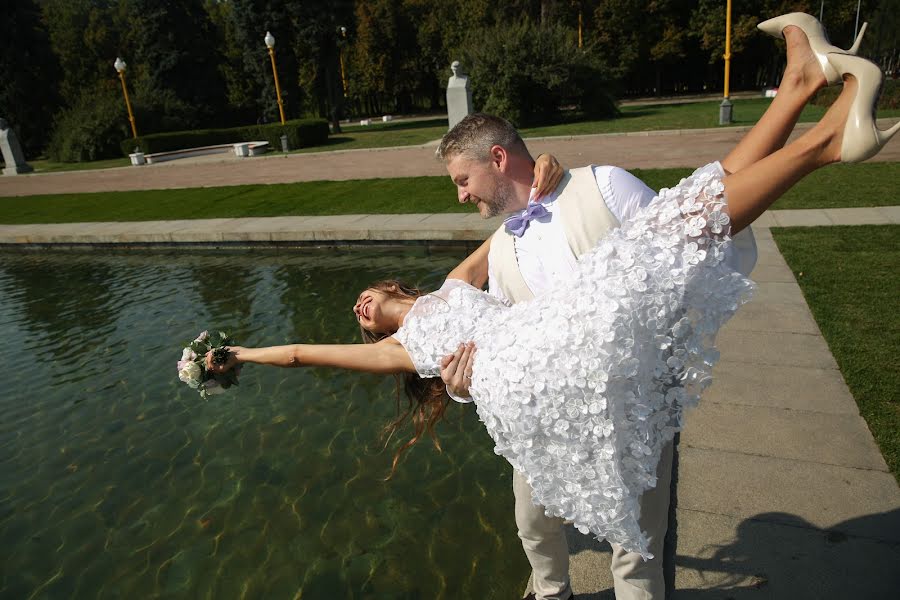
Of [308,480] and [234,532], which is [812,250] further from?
[234,532]

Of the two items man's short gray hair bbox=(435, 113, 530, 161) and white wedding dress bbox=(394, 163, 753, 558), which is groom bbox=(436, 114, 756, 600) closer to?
man's short gray hair bbox=(435, 113, 530, 161)

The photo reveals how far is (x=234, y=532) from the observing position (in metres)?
Answer: 4.48

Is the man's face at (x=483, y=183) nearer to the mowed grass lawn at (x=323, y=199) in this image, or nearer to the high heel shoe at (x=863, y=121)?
the high heel shoe at (x=863, y=121)

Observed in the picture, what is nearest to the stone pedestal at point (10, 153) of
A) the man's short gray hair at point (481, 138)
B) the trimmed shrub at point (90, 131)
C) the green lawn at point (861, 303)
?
the trimmed shrub at point (90, 131)

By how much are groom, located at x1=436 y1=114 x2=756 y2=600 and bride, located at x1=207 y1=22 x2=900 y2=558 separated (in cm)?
22

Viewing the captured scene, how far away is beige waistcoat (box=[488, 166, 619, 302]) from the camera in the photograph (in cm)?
225

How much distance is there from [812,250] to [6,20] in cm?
5145

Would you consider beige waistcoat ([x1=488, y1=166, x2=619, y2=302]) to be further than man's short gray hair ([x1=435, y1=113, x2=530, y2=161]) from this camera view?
No

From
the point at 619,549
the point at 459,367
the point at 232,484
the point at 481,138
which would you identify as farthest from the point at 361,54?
the point at 619,549

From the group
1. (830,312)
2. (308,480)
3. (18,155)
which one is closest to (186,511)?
(308,480)

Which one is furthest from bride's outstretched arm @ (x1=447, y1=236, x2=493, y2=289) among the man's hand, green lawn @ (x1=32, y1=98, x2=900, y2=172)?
green lawn @ (x1=32, y1=98, x2=900, y2=172)

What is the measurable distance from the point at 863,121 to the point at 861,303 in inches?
218

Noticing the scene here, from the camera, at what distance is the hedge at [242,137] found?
32500 millimetres

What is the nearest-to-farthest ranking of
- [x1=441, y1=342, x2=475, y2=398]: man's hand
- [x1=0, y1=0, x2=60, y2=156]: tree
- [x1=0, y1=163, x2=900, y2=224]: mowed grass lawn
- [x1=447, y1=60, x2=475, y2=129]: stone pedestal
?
[x1=441, y1=342, x2=475, y2=398]: man's hand < [x1=0, y1=163, x2=900, y2=224]: mowed grass lawn < [x1=447, y1=60, x2=475, y2=129]: stone pedestal < [x1=0, y1=0, x2=60, y2=156]: tree
